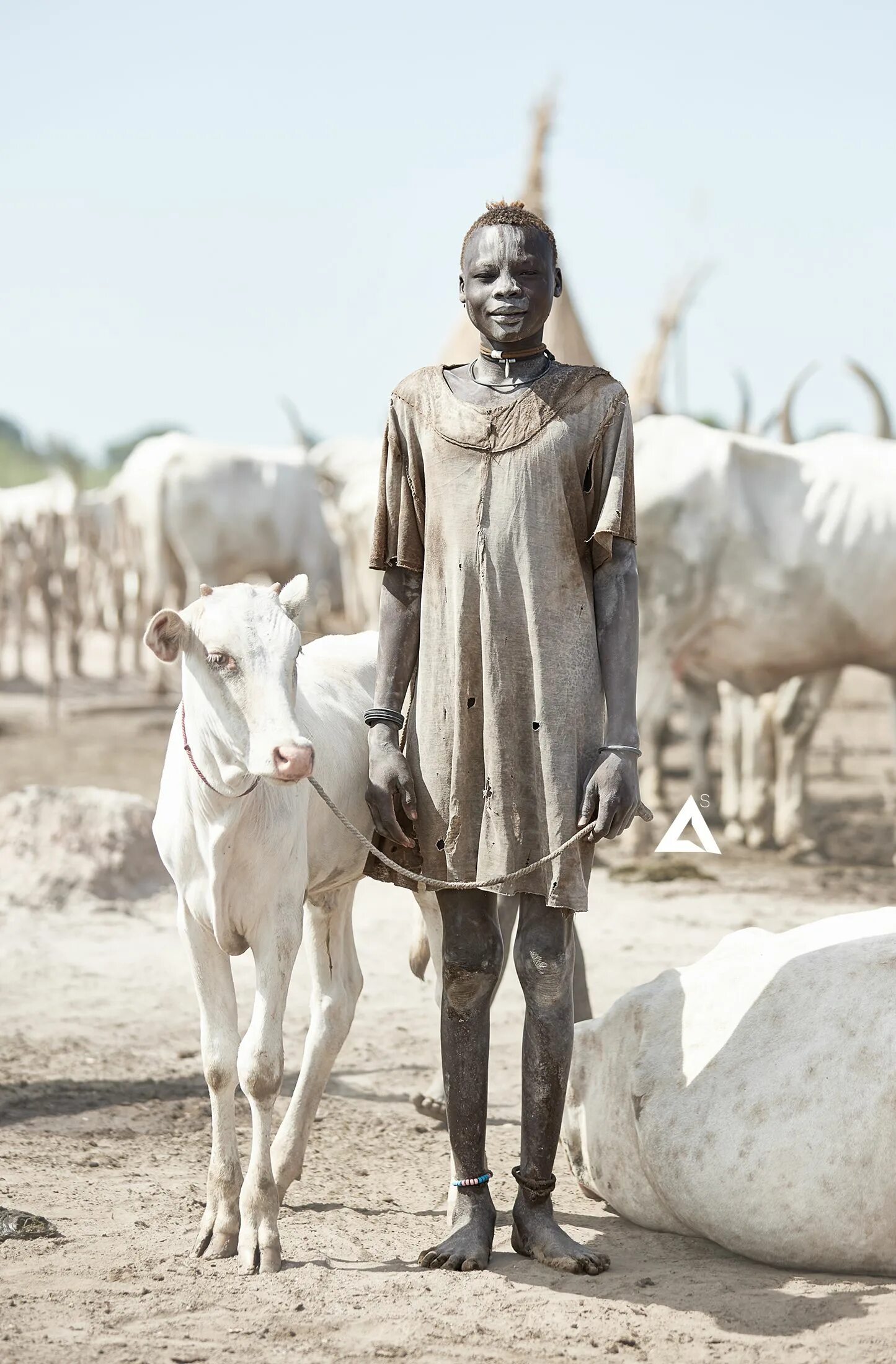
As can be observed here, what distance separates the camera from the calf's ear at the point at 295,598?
12.4ft

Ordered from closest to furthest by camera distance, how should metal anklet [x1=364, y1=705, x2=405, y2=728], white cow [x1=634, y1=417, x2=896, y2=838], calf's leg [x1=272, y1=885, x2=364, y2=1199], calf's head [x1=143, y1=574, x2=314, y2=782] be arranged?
calf's head [x1=143, y1=574, x2=314, y2=782]
metal anklet [x1=364, y1=705, x2=405, y2=728]
calf's leg [x1=272, y1=885, x2=364, y2=1199]
white cow [x1=634, y1=417, x2=896, y2=838]

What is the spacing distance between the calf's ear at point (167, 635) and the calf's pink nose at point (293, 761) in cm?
36

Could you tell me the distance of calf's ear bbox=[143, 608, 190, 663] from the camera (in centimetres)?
351

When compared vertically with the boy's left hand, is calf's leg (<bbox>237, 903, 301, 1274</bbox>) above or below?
below

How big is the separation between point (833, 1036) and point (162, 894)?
195 inches

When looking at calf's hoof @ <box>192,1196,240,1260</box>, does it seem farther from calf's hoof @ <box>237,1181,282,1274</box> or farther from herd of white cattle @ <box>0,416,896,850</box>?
herd of white cattle @ <box>0,416,896,850</box>

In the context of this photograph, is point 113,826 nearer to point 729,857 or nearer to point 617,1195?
point 729,857

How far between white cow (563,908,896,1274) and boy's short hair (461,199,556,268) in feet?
6.03

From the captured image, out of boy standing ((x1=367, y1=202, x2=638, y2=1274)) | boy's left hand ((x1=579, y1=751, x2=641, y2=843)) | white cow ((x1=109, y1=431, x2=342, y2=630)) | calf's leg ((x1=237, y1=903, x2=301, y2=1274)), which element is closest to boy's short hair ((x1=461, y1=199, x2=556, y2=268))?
boy standing ((x1=367, y1=202, x2=638, y2=1274))

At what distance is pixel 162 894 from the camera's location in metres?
8.10

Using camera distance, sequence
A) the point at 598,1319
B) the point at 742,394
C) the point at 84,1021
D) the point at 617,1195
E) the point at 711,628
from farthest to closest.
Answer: the point at 742,394 → the point at 711,628 → the point at 84,1021 → the point at 617,1195 → the point at 598,1319

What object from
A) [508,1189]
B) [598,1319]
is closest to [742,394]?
[508,1189]

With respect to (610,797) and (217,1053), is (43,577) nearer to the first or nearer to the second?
(217,1053)

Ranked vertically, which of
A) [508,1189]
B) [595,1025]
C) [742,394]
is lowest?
[508,1189]
